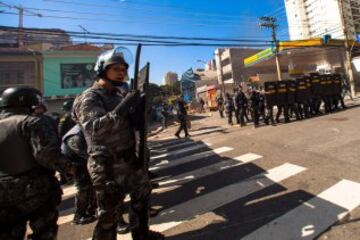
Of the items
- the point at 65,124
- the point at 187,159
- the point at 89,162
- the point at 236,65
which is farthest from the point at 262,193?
the point at 236,65

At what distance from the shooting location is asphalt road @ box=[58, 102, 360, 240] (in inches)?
131

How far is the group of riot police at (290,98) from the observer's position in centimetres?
1194

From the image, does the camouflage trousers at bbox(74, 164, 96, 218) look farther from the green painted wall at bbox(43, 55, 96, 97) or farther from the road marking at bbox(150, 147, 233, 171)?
the green painted wall at bbox(43, 55, 96, 97)

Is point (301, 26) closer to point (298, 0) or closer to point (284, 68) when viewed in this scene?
point (298, 0)

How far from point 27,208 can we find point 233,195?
3.07 metres

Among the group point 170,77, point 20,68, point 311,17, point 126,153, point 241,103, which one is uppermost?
point 311,17

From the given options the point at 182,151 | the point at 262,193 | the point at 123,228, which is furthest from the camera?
the point at 182,151

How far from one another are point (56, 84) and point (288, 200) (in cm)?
2671

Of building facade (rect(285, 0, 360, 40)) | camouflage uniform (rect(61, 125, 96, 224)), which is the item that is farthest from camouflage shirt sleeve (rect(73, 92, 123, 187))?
building facade (rect(285, 0, 360, 40))

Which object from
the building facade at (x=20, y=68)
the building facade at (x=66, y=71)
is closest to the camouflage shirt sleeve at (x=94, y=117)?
the building facade at (x=66, y=71)

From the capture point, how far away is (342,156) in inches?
231

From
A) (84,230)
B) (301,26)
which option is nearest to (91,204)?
(84,230)

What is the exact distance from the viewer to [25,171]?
2.48 meters

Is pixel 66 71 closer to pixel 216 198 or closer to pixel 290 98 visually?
pixel 290 98
